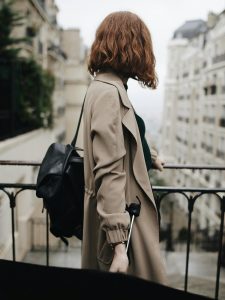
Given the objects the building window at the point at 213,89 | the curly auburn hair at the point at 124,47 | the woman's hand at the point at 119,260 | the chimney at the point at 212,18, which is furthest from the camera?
the chimney at the point at 212,18

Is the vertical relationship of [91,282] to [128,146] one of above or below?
below

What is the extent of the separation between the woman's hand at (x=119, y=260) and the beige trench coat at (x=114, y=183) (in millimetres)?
47

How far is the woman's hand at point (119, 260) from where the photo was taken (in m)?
1.41

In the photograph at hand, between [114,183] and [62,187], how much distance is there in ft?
1.00

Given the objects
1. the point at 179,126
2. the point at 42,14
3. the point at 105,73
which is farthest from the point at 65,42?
the point at 105,73

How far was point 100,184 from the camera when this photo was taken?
4.91ft

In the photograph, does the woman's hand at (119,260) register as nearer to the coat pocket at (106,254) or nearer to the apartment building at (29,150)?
the coat pocket at (106,254)

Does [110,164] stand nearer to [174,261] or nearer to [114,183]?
[114,183]

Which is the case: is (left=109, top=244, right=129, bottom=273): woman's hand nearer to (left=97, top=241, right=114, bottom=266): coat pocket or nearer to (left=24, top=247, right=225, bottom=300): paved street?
(left=97, top=241, right=114, bottom=266): coat pocket

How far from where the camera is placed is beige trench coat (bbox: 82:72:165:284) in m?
Answer: 1.43

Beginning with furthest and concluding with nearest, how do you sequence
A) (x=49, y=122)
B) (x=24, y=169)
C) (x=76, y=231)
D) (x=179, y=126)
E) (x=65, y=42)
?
(x=179, y=126), (x=65, y=42), (x=49, y=122), (x=24, y=169), (x=76, y=231)

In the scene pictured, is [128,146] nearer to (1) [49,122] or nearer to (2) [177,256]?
(2) [177,256]

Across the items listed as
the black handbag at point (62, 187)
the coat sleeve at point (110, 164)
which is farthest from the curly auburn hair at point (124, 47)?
the black handbag at point (62, 187)

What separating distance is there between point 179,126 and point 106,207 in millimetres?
37758
